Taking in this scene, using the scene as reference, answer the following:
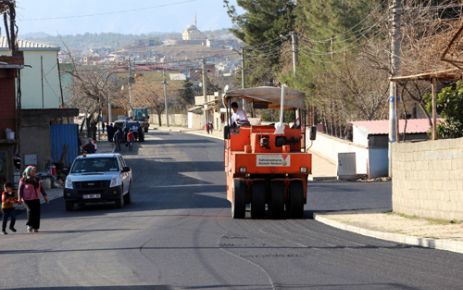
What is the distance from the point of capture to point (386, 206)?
28.2 metres

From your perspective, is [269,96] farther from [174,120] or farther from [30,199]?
[174,120]

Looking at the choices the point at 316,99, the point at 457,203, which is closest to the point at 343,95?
the point at 316,99

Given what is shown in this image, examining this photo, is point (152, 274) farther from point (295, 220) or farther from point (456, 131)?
point (456, 131)

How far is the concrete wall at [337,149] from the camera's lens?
4488 cm

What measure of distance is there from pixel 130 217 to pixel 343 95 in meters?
31.9

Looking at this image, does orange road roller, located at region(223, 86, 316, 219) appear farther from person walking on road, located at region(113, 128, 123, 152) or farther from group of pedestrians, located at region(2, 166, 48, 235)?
person walking on road, located at region(113, 128, 123, 152)

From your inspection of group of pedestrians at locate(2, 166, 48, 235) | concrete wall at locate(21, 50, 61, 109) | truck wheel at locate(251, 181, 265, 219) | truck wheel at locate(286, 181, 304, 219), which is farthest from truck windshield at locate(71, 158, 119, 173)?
concrete wall at locate(21, 50, 61, 109)

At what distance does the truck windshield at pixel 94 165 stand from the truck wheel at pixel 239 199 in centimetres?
899

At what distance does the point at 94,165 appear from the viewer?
32594mm

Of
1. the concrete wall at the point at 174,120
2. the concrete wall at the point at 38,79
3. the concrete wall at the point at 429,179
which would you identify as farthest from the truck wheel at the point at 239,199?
the concrete wall at the point at 174,120

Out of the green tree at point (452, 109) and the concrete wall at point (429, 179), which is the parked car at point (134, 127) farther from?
the concrete wall at point (429, 179)

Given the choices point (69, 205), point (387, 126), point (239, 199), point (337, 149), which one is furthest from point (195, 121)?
point (239, 199)

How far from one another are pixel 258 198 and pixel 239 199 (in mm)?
505

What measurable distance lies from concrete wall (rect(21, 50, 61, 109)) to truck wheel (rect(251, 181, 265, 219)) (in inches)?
1517
